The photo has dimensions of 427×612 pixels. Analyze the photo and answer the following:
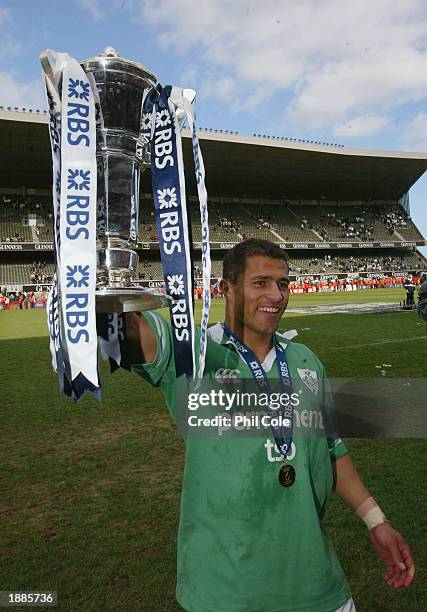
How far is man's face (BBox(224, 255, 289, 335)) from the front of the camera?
181 cm

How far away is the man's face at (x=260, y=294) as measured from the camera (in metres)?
1.81

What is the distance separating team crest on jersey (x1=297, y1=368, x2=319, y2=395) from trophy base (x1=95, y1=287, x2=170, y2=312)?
720mm

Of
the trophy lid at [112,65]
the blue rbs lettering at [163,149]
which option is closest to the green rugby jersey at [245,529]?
the blue rbs lettering at [163,149]

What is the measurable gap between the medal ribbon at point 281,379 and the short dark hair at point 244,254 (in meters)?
0.21

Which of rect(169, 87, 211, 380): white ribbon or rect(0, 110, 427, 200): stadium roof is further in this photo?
rect(0, 110, 427, 200): stadium roof

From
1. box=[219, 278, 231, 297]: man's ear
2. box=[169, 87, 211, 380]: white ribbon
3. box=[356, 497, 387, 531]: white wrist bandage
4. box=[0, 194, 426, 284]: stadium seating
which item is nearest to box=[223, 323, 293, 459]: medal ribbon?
box=[219, 278, 231, 297]: man's ear

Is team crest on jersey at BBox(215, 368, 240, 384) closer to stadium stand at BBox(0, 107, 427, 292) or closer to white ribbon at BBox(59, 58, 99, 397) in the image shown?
white ribbon at BBox(59, 58, 99, 397)

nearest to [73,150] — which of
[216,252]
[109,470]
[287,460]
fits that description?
[287,460]

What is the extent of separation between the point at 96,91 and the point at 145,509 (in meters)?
3.65

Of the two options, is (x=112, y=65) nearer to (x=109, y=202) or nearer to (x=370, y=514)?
(x=109, y=202)

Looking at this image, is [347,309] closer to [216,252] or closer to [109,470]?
[109,470]

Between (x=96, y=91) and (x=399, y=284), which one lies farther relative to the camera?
(x=399, y=284)

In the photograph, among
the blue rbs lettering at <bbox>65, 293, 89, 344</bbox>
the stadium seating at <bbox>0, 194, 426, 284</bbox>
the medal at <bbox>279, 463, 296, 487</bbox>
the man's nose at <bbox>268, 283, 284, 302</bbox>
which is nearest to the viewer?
the blue rbs lettering at <bbox>65, 293, 89, 344</bbox>

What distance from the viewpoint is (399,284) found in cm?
4538
